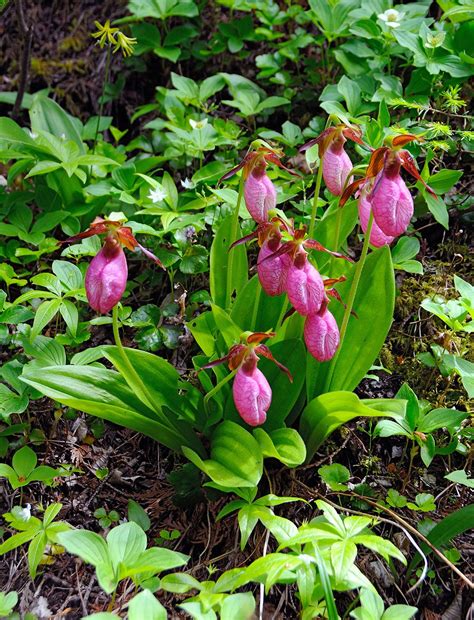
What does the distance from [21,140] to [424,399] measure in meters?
1.66

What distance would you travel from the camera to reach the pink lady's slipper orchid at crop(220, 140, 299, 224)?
155 cm

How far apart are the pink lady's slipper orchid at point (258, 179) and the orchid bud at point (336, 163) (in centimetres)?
11

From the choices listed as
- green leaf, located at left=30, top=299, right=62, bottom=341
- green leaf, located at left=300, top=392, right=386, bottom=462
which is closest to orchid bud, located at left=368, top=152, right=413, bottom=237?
green leaf, located at left=300, top=392, right=386, bottom=462

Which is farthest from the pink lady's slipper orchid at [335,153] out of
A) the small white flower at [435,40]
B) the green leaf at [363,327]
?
the small white flower at [435,40]

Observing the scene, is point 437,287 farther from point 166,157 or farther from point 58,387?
point 58,387

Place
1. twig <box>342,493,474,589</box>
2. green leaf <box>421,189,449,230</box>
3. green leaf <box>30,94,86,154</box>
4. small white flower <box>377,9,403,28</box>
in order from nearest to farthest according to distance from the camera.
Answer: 1. twig <box>342,493,474,589</box>
2. green leaf <box>421,189,449,230</box>
3. small white flower <box>377,9,403,28</box>
4. green leaf <box>30,94,86,154</box>

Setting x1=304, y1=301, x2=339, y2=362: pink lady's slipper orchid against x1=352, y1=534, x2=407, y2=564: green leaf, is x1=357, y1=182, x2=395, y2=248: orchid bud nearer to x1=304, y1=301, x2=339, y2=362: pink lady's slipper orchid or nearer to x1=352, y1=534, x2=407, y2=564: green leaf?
x1=304, y1=301, x2=339, y2=362: pink lady's slipper orchid

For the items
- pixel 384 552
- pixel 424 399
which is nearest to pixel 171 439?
pixel 384 552

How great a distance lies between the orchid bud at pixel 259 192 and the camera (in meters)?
1.56

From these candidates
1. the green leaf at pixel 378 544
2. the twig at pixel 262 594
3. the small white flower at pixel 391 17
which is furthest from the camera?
the small white flower at pixel 391 17

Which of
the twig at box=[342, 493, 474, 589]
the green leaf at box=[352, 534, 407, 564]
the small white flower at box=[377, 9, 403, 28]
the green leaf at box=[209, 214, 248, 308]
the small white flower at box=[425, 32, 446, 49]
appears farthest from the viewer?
the small white flower at box=[377, 9, 403, 28]

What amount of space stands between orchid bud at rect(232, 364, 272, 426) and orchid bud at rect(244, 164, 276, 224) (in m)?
0.38

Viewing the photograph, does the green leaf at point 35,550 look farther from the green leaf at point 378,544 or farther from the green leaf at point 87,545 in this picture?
the green leaf at point 378,544

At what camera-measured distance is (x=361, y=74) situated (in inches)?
106
